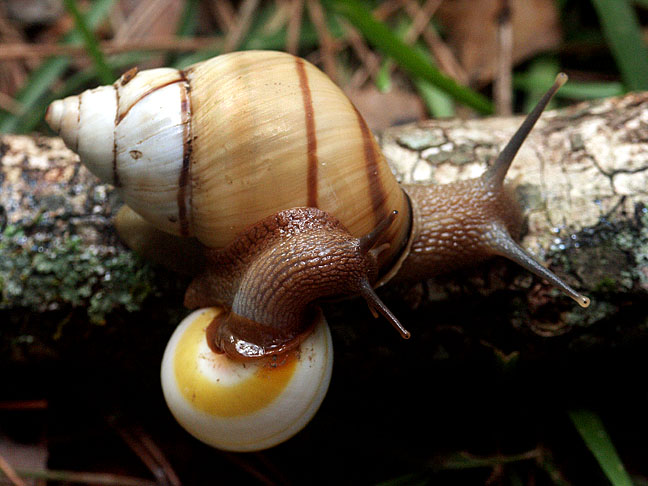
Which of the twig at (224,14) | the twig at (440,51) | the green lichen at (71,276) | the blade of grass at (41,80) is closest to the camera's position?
the green lichen at (71,276)

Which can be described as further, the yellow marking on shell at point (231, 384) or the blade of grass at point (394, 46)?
the blade of grass at point (394, 46)

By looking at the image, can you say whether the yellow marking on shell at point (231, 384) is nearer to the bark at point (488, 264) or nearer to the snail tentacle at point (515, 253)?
the bark at point (488, 264)

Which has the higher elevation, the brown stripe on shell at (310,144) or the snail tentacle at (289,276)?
the brown stripe on shell at (310,144)

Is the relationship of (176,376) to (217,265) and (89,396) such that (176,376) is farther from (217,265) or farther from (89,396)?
(89,396)

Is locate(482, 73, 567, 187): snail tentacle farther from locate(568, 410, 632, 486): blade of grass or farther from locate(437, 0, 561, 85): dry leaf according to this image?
locate(437, 0, 561, 85): dry leaf

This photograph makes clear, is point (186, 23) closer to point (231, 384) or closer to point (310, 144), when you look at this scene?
point (310, 144)

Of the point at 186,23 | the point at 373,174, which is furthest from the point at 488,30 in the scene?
the point at 373,174

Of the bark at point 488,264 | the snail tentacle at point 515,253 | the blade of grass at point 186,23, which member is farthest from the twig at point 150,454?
the blade of grass at point 186,23

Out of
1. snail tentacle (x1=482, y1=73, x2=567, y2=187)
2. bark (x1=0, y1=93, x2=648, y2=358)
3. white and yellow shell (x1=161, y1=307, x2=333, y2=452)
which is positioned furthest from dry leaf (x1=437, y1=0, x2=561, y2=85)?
white and yellow shell (x1=161, y1=307, x2=333, y2=452)

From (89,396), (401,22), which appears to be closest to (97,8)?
(401,22)
